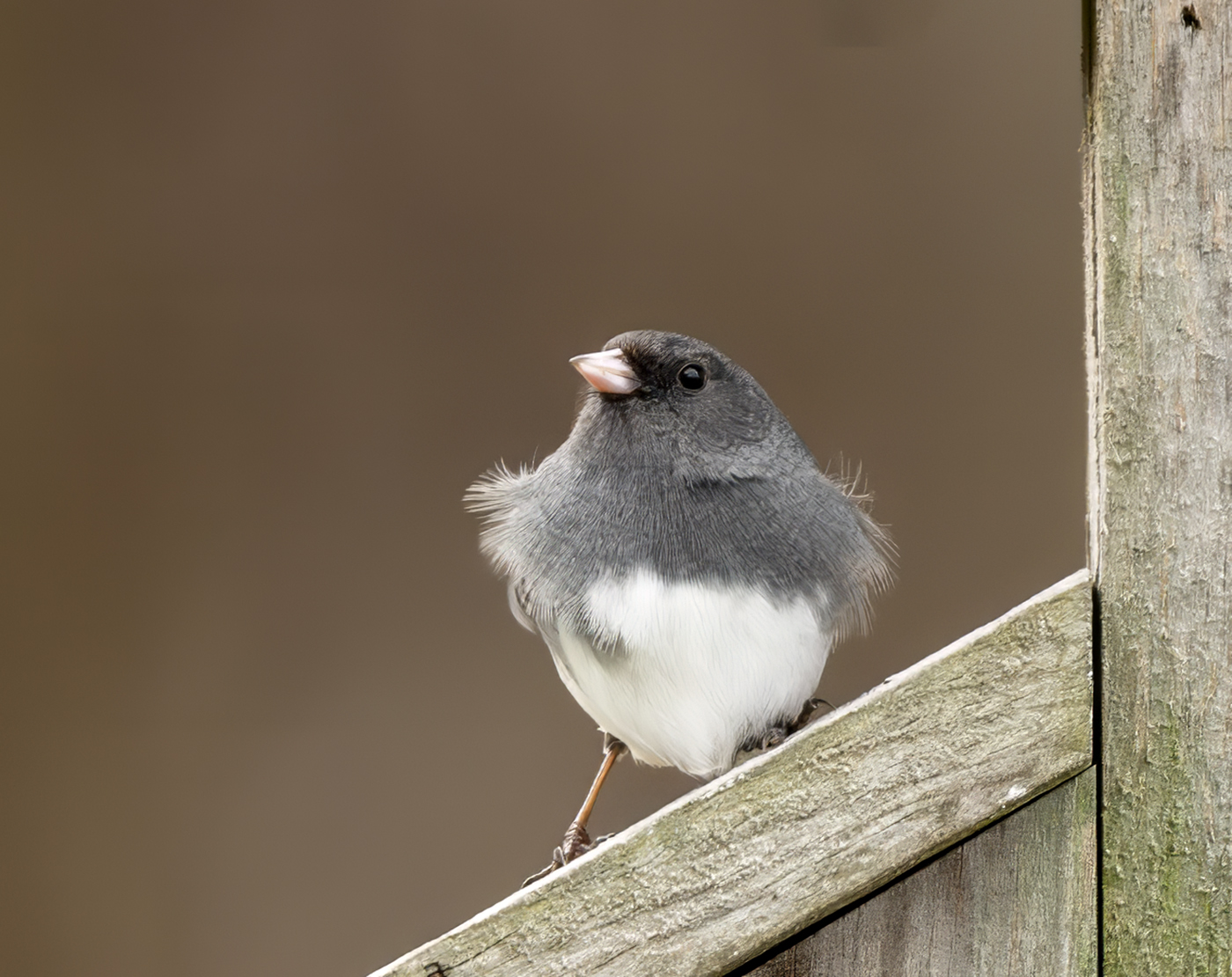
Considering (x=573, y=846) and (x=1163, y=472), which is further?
(x=573, y=846)

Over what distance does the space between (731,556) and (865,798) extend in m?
0.18

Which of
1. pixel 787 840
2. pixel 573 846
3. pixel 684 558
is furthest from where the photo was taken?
pixel 573 846

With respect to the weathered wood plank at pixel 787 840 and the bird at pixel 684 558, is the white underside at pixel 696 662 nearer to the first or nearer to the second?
the bird at pixel 684 558

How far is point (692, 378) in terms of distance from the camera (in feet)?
2.36

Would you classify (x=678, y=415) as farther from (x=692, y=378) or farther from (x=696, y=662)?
(x=696, y=662)

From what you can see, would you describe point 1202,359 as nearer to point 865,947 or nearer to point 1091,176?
point 1091,176

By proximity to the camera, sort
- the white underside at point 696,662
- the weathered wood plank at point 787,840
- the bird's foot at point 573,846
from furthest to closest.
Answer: the bird's foot at point 573,846 → the white underside at point 696,662 → the weathered wood plank at point 787,840

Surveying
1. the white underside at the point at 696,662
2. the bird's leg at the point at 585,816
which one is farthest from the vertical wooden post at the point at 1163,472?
the bird's leg at the point at 585,816

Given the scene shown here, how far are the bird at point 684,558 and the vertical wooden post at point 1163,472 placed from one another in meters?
0.18

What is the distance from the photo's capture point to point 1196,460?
1.63ft

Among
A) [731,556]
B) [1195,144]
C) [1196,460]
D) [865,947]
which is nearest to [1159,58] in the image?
[1195,144]

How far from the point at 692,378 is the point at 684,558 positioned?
5.6 inches

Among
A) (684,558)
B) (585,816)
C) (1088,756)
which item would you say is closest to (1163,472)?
(1088,756)

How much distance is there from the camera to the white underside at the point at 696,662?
2.03 feet
